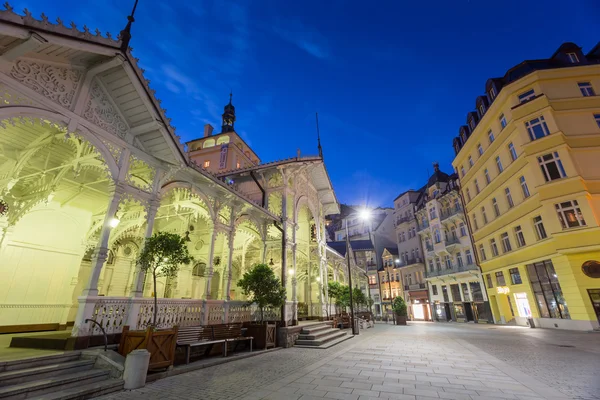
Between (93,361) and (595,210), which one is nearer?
(93,361)

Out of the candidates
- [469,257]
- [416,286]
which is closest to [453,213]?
[469,257]

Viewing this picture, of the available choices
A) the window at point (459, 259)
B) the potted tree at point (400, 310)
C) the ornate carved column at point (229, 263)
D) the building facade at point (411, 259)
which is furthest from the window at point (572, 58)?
the ornate carved column at point (229, 263)

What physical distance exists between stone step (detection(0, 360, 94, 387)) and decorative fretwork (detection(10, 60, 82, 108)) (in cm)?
603

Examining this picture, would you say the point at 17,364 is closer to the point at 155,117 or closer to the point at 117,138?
the point at 117,138

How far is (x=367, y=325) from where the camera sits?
2469cm

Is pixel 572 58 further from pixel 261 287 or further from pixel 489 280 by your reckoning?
pixel 261 287

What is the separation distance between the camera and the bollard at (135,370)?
5660mm

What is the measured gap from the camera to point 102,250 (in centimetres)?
709

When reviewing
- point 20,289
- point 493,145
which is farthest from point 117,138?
point 493,145

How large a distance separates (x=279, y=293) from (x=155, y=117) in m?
8.64

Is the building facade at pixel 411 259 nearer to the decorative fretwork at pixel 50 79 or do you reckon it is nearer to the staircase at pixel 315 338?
the staircase at pixel 315 338

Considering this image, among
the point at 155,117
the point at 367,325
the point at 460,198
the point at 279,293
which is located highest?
the point at 460,198

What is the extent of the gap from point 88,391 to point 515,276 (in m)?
29.1

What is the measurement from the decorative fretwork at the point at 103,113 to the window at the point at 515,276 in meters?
29.1
